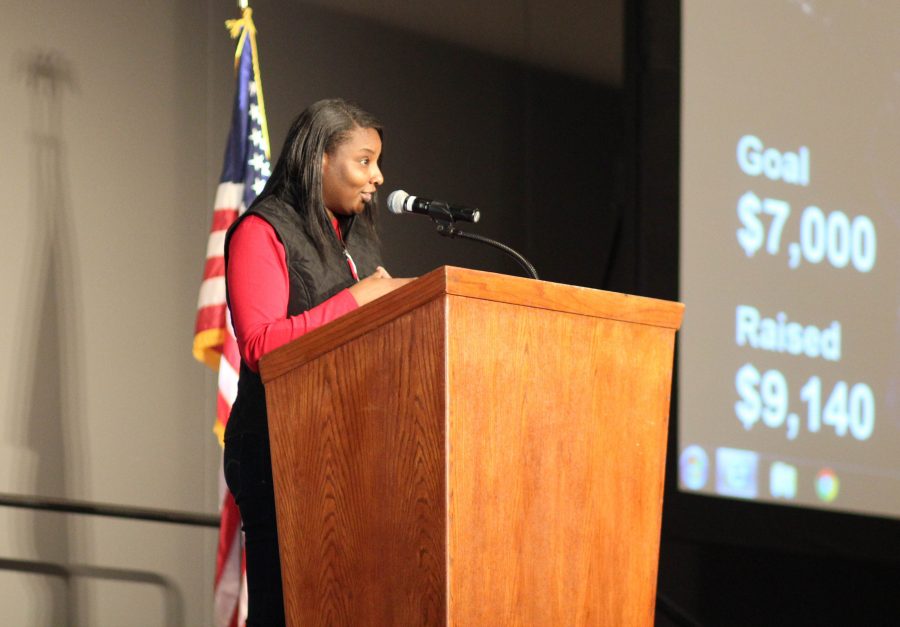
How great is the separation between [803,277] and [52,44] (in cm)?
268

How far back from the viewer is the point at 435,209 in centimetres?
201

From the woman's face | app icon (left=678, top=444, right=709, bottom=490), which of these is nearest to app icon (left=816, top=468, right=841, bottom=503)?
app icon (left=678, top=444, right=709, bottom=490)

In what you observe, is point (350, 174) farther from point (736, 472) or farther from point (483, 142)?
point (483, 142)

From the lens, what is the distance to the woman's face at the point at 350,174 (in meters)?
2.25

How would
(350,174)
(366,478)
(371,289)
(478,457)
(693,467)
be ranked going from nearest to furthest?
(478,457) < (366,478) < (371,289) < (350,174) < (693,467)

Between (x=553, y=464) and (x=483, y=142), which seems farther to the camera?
(x=483, y=142)

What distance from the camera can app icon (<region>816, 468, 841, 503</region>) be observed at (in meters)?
3.86

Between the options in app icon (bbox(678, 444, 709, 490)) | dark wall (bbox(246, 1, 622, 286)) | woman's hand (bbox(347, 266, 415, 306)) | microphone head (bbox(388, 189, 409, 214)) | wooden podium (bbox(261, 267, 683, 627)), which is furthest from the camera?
dark wall (bbox(246, 1, 622, 286))

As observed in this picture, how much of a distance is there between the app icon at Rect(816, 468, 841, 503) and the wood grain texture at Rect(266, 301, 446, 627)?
2.57 metres

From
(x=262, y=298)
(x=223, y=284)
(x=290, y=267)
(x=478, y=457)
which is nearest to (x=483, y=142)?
(x=223, y=284)

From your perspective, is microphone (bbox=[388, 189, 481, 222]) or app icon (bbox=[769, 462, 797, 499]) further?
app icon (bbox=[769, 462, 797, 499])

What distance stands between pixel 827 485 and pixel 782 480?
0.15m

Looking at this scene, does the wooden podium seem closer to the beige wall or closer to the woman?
the woman

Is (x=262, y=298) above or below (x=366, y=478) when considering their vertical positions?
above
